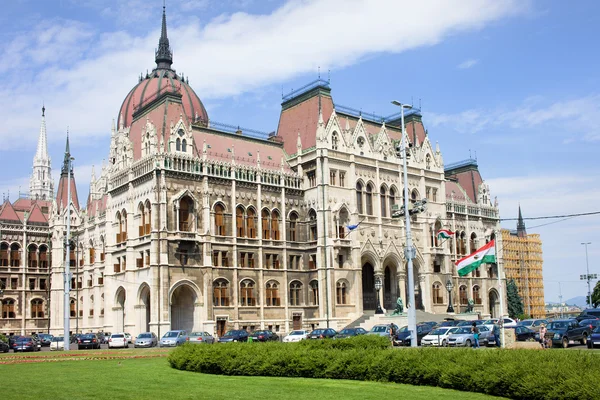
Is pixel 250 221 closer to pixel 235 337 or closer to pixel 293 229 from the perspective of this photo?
pixel 293 229

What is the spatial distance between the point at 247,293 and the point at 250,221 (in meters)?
7.02

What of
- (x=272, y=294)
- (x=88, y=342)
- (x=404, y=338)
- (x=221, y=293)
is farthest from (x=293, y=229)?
(x=404, y=338)

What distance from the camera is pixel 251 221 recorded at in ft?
223

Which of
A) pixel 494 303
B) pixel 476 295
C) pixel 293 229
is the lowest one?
pixel 494 303

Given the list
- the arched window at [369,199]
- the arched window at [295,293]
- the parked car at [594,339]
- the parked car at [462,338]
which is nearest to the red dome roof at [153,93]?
the arched window at [369,199]

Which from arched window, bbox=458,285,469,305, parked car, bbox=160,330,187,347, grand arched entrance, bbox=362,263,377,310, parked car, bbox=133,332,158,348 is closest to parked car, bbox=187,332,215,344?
parked car, bbox=160,330,187,347

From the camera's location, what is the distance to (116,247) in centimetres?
6794

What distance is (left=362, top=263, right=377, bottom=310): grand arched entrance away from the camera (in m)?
74.0

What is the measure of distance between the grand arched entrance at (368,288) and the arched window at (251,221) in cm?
1382

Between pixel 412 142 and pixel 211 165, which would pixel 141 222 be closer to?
pixel 211 165

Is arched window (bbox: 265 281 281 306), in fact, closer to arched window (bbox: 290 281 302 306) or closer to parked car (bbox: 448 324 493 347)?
arched window (bbox: 290 281 302 306)

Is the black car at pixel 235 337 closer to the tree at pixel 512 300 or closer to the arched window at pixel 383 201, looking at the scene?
the arched window at pixel 383 201

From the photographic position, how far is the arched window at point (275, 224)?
6969cm

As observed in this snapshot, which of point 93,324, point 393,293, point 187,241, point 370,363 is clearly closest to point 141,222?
point 187,241
